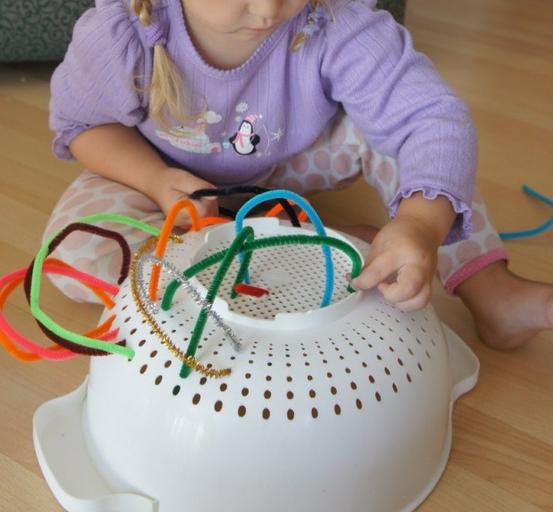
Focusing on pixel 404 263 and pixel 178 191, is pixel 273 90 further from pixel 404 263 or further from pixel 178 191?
pixel 404 263

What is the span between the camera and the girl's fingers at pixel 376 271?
65 centimetres

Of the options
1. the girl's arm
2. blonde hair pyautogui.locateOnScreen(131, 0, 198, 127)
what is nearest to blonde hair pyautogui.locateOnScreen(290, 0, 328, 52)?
blonde hair pyautogui.locateOnScreen(131, 0, 198, 127)

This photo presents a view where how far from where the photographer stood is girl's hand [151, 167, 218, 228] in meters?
0.82

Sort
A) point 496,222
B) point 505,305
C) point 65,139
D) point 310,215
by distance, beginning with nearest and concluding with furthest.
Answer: point 310,215
point 505,305
point 65,139
point 496,222

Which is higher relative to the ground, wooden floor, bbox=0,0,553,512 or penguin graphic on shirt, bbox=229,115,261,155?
penguin graphic on shirt, bbox=229,115,261,155

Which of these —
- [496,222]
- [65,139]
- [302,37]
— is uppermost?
[302,37]

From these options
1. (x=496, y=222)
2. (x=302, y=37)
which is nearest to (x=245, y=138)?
(x=302, y=37)

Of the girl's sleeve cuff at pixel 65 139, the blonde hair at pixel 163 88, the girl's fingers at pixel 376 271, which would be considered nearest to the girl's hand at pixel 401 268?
the girl's fingers at pixel 376 271

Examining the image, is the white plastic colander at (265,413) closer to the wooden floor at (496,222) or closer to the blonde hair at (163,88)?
the wooden floor at (496,222)

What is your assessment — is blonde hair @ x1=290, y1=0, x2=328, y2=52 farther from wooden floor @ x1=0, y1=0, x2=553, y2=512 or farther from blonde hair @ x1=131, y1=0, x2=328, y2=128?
wooden floor @ x1=0, y1=0, x2=553, y2=512

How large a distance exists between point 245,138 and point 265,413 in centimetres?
43

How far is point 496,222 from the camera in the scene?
1076 mm

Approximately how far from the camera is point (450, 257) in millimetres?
864

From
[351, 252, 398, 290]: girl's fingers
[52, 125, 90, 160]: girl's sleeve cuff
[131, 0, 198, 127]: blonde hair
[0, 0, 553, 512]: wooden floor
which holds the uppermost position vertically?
[131, 0, 198, 127]: blonde hair
